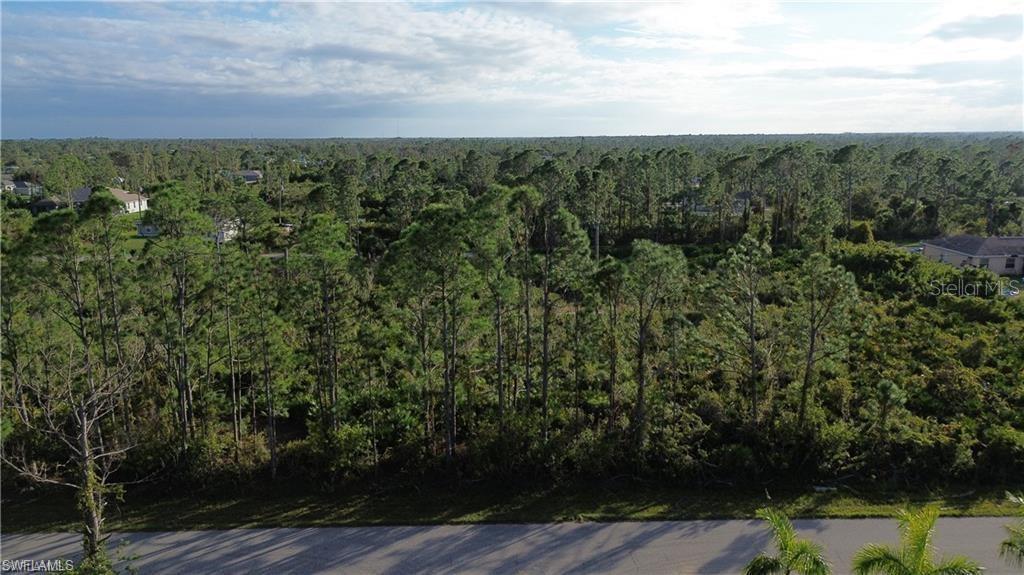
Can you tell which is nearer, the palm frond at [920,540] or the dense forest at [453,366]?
the palm frond at [920,540]

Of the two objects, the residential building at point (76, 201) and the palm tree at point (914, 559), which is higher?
the residential building at point (76, 201)

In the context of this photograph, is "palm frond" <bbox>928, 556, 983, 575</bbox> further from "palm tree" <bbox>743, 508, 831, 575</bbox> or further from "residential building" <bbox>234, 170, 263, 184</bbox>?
"residential building" <bbox>234, 170, 263, 184</bbox>

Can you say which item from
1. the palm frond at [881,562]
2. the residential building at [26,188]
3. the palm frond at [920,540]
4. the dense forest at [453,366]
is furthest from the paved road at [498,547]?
the residential building at [26,188]

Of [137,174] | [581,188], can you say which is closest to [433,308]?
[581,188]
